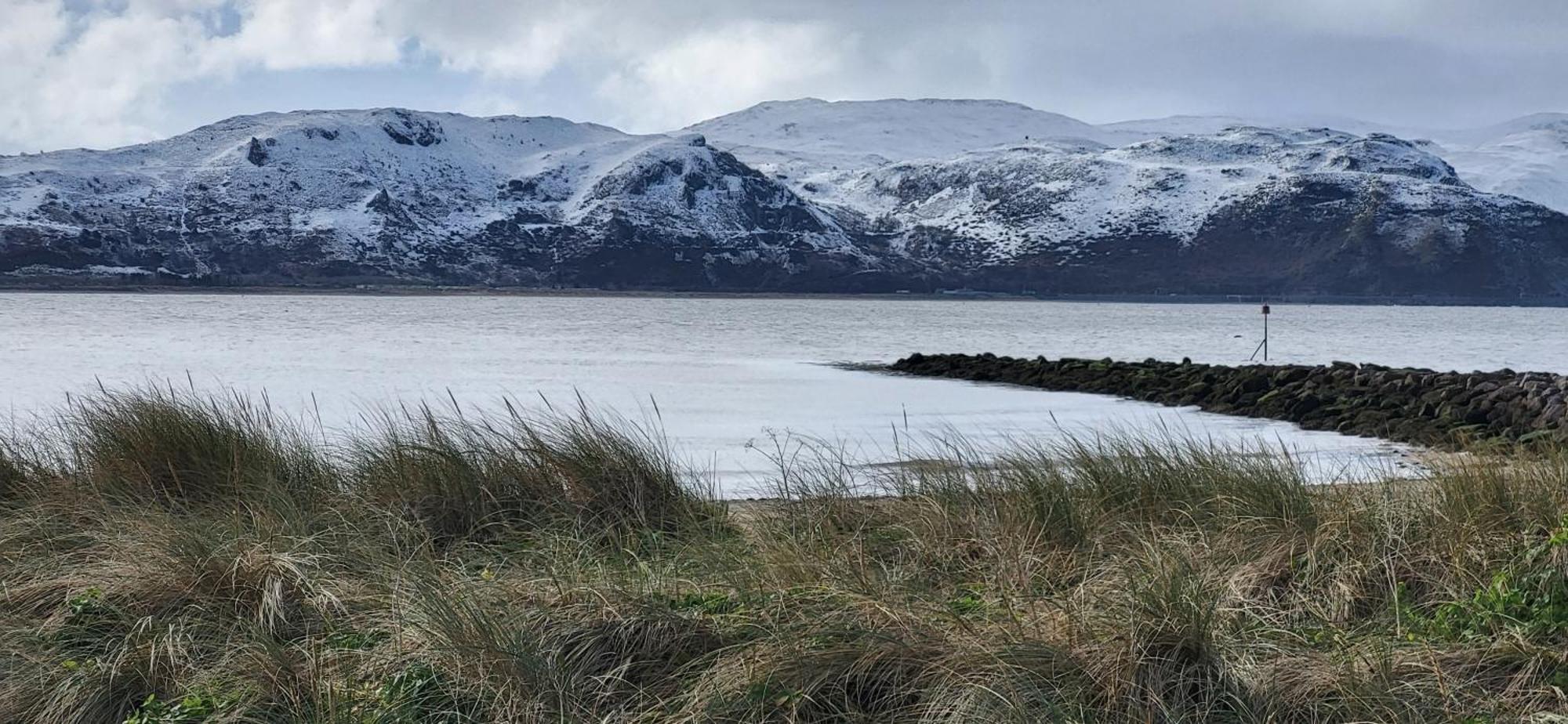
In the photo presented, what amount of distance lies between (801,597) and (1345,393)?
733 inches

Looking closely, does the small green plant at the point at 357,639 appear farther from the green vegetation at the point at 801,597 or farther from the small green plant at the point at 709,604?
the small green plant at the point at 709,604

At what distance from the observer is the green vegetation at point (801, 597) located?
13.4 feet

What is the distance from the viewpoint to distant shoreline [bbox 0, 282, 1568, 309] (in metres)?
154

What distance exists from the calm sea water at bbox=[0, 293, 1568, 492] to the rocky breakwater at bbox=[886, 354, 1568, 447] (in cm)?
87

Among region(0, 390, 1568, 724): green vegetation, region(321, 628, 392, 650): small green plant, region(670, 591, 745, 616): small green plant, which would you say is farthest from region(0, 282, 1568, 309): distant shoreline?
region(670, 591, 745, 616): small green plant

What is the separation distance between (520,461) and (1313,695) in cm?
438

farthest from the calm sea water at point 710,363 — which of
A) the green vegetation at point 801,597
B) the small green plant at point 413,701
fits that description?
the small green plant at point 413,701

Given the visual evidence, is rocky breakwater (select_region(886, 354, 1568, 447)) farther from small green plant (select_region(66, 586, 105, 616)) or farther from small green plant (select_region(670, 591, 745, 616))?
small green plant (select_region(66, 586, 105, 616))

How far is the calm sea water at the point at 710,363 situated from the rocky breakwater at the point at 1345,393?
87 cm

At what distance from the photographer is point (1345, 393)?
21125 millimetres

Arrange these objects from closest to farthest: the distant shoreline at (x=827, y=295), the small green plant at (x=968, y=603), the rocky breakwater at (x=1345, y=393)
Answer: the small green plant at (x=968, y=603), the rocky breakwater at (x=1345, y=393), the distant shoreline at (x=827, y=295)

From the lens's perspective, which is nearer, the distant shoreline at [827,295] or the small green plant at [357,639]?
the small green plant at [357,639]

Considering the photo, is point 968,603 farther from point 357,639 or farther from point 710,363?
point 710,363

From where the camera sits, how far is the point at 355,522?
622cm
